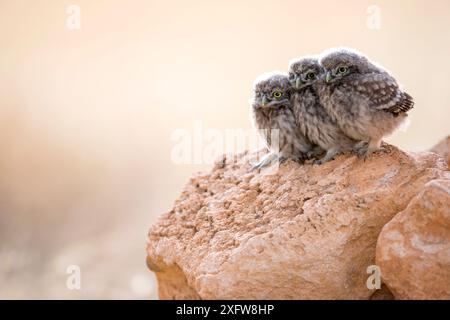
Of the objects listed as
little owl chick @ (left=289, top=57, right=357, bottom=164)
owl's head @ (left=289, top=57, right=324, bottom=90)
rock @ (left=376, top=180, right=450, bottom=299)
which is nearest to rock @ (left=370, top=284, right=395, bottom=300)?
rock @ (left=376, top=180, right=450, bottom=299)

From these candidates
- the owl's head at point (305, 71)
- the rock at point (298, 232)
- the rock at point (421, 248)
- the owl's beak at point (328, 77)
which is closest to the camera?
the rock at point (421, 248)

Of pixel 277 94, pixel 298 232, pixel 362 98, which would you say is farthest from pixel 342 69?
pixel 298 232

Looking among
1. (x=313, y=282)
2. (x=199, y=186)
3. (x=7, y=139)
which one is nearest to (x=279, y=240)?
(x=313, y=282)

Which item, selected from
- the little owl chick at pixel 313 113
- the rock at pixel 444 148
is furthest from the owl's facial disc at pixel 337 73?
the rock at pixel 444 148

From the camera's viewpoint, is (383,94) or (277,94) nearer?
(383,94)

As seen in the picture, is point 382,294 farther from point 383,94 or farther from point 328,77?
point 328,77

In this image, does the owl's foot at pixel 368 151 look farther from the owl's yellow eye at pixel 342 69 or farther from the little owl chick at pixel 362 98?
the owl's yellow eye at pixel 342 69
